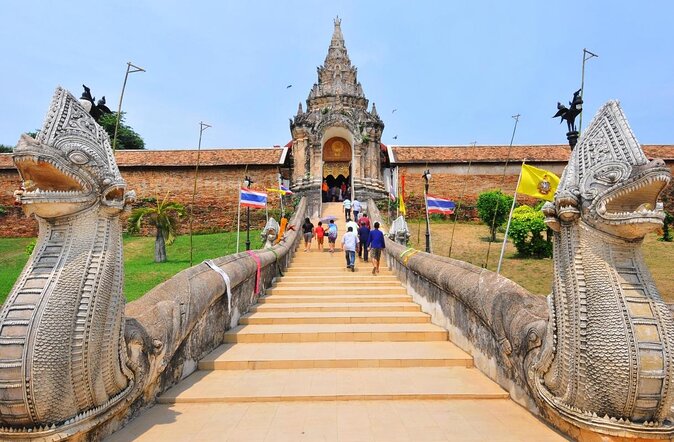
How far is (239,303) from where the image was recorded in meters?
6.60

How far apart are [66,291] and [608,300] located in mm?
3558

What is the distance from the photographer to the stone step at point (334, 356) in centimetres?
486

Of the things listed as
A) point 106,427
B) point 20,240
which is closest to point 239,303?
point 106,427

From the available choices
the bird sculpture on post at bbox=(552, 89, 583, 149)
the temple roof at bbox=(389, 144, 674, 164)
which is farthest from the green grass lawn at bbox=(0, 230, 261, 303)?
the temple roof at bbox=(389, 144, 674, 164)

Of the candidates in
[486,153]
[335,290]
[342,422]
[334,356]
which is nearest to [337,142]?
[486,153]

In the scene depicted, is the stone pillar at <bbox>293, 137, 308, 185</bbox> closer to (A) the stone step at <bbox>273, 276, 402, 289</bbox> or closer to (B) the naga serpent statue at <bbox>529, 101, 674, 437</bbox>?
(A) the stone step at <bbox>273, 276, 402, 289</bbox>

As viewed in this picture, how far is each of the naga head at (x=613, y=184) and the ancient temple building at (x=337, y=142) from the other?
18352 mm

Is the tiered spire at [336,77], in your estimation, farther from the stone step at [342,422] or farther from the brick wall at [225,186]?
the stone step at [342,422]

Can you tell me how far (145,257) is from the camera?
1769 centimetres

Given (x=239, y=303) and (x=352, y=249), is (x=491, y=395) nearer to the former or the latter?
(x=239, y=303)

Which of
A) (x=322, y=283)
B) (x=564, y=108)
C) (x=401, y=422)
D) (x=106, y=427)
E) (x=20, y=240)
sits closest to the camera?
(x=106, y=427)

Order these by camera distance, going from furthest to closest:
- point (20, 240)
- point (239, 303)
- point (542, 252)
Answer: point (20, 240) < point (542, 252) < point (239, 303)

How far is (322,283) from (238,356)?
3.93 m

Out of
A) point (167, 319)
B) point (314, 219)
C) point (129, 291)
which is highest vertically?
point (314, 219)
